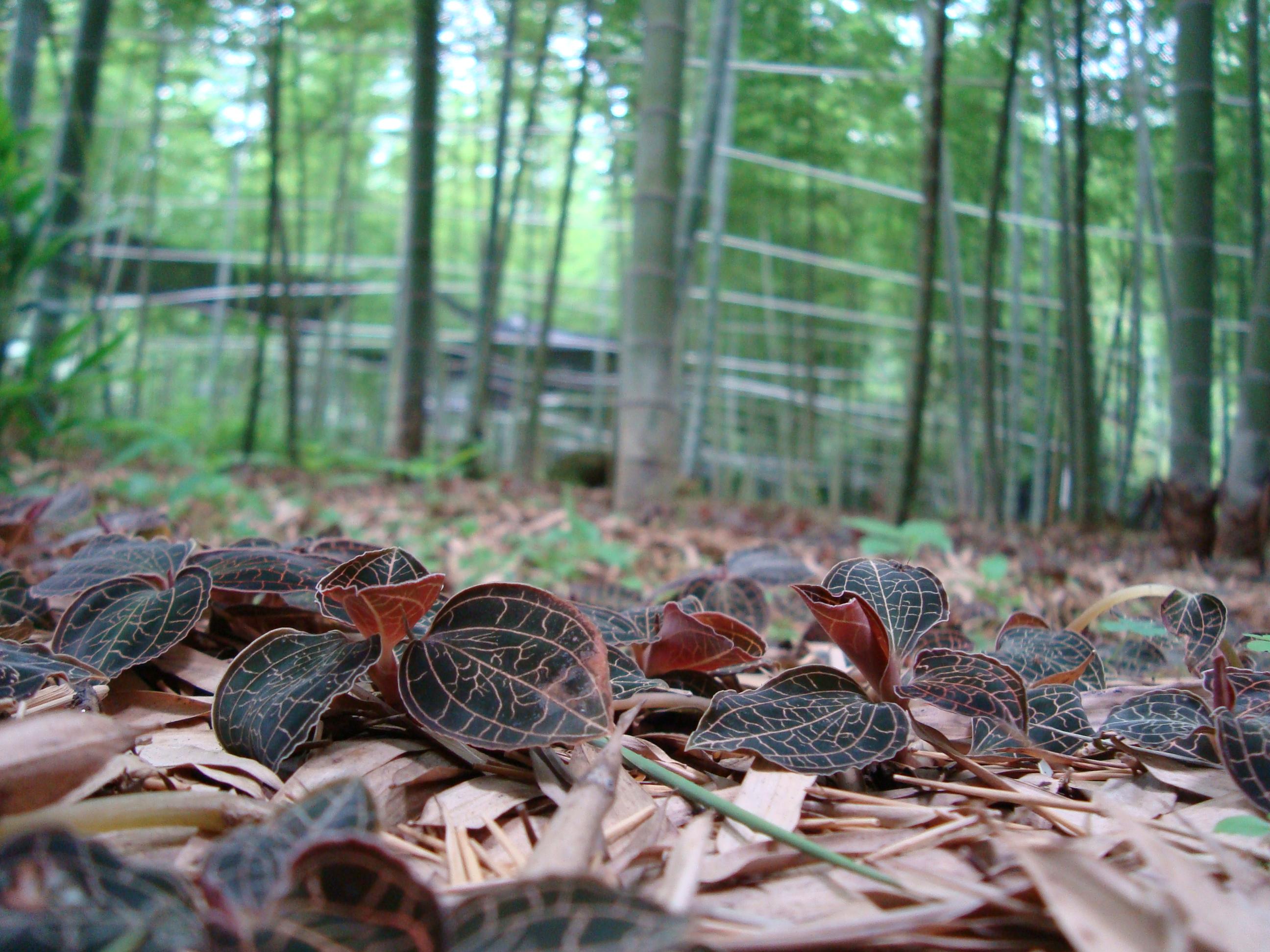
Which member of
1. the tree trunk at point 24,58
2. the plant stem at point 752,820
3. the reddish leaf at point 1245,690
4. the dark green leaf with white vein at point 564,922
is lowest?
the plant stem at point 752,820

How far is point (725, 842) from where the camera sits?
1.67ft

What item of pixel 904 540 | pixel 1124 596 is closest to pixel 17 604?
pixel 1124 596

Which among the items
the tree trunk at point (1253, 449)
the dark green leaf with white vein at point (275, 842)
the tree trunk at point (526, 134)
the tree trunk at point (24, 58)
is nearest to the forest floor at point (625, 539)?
the tree trunk at point (1253, 449)

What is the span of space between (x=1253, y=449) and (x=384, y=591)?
3.09 metres

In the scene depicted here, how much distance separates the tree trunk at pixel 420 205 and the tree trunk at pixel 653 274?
1627 millimetres

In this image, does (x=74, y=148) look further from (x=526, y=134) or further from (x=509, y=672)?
(x=509, y=672)

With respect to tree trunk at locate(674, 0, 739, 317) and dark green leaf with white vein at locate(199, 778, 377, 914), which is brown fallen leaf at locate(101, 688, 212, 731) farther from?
tree trunk at locate(674, 0, 739, 317)

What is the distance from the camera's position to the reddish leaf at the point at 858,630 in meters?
0.62

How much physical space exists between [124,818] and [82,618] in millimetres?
371

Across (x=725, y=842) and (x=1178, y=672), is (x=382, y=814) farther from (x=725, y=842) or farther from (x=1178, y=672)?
(x=1178, y=672)

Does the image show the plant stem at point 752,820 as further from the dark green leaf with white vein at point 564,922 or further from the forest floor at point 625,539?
the forest floor at point 625,539

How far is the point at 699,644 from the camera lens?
74cm

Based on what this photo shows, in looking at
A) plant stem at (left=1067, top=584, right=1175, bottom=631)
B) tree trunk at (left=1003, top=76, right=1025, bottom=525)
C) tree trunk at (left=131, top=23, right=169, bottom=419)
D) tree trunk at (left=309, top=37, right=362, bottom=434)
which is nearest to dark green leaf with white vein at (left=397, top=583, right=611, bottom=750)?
plant stem at (left=1067, top=584, right=1175, bottom=631)

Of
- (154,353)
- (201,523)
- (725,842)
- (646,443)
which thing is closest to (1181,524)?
(646,443)
